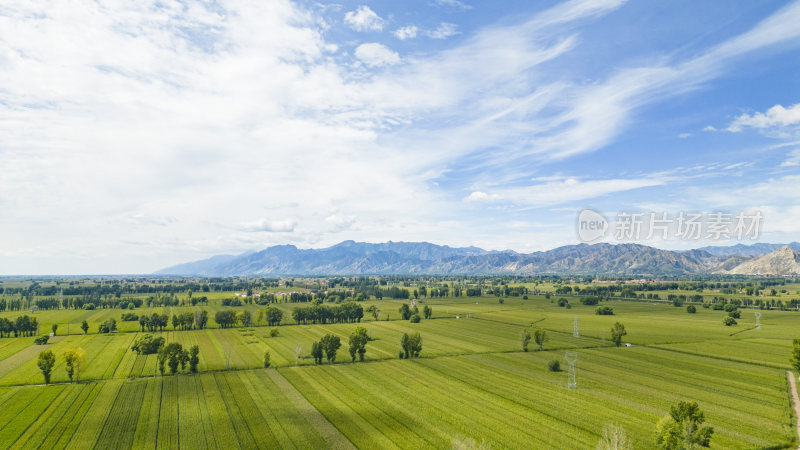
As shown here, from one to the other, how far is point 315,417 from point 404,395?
18.3 meters

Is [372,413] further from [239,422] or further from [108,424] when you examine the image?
[108,424]

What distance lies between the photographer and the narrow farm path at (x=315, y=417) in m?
56.9

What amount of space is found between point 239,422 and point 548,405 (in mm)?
51926

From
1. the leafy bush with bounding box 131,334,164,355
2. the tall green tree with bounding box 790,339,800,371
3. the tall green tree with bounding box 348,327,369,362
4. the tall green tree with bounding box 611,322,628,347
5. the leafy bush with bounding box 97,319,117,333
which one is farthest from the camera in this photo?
the leafy bush with bounding box 97,319,117,333

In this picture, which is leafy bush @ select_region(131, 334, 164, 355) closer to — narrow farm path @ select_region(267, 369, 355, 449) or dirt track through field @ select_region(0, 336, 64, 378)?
dirt track through field @ select_region(0, 336, 64, 378)

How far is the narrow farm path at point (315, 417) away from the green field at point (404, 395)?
1.17 ft

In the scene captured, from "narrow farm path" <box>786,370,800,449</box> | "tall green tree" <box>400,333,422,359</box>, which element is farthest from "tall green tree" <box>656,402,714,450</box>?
"tall green tree" <box>400,333,422,359</box>

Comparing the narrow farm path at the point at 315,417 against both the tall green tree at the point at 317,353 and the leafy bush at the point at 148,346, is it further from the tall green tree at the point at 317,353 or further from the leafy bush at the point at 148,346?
the leafy bush at the point at 148,346

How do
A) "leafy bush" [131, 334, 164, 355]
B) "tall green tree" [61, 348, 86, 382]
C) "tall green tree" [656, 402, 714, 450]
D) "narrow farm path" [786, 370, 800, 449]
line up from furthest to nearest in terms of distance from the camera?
1. "leafy bush" [131, 334, 164, 355]
2. "tall green tree" [61, 348, 86, 382]
3. "narrow farm path" [786, 370, 800, 449]
4. "tall green tree" [656, 402, 714, 450]

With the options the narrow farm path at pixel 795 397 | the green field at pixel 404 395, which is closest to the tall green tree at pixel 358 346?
the green field at pixel 404 395

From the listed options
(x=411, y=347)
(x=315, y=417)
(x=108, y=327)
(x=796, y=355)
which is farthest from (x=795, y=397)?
(x=108, y=327)

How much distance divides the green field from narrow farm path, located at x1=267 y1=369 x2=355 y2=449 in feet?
1.17

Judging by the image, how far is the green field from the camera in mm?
58750

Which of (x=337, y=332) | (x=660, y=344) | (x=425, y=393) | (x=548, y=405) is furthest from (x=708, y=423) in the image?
(x=337, y=332)
